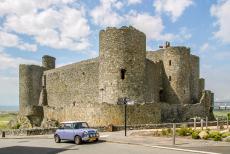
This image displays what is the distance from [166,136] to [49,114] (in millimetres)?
21381

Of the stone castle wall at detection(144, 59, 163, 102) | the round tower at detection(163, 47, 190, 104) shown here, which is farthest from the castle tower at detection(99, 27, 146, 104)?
the round tower at detection(163, 47, 190, 104)

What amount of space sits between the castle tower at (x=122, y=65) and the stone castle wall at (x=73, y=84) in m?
5.66

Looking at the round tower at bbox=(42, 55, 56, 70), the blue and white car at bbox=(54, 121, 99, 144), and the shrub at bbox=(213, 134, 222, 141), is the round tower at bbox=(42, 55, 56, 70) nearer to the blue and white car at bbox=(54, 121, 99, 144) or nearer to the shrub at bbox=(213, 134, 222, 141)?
the blue and white car at bbox=(54, 121, 99, 144)

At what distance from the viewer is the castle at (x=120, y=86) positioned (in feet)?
113

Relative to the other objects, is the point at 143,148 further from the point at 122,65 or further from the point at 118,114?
the point at 122,65

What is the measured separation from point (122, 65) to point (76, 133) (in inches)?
552

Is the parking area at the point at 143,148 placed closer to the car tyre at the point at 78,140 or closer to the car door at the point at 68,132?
the car tyre at the point at 78,140

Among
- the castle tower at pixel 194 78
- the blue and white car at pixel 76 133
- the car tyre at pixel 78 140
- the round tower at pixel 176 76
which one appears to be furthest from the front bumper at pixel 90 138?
the castle tower at pixel 194 78

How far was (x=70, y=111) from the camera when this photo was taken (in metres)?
37.5

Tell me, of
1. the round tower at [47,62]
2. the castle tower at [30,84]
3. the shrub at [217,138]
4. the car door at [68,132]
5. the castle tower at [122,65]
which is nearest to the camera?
the shrub at [217,138]

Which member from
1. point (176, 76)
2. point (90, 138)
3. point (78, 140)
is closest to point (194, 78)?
point (176, 76)

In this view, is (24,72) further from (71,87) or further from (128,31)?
(128,31)

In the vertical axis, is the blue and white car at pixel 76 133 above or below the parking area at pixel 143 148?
above

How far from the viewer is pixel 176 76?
4353 centimetres
